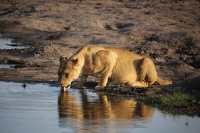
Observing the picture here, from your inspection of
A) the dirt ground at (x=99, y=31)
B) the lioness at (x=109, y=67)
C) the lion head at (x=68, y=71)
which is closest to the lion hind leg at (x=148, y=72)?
the lioness at (x=109, y=67)

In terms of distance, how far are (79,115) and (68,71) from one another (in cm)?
386

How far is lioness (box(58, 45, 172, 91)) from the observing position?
739 inches

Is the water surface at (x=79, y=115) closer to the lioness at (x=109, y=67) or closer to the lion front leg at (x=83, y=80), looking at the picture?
the lioness at (x=109, y=67)

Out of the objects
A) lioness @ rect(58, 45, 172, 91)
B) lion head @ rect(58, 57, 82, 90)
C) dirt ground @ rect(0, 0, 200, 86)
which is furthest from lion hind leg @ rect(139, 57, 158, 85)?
lion head @ rect(58, 57, 82, 90)

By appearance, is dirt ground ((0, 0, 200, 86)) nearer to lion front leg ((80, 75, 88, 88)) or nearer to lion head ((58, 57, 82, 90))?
lion front leg ((80, 75, 88, 88))

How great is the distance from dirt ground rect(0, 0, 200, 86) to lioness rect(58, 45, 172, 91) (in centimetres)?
159

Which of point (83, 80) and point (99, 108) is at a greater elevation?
point (83, 80)

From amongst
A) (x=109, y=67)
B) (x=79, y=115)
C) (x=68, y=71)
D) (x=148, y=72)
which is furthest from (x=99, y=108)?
(x=148, y=72)

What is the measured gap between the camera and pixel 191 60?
23750 mm

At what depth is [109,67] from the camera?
1934 centimetres

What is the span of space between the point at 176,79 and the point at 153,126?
24.5 feet

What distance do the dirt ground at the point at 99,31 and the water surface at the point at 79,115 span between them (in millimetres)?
2457

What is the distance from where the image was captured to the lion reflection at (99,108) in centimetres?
1499

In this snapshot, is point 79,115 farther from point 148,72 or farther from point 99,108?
point 148,72
